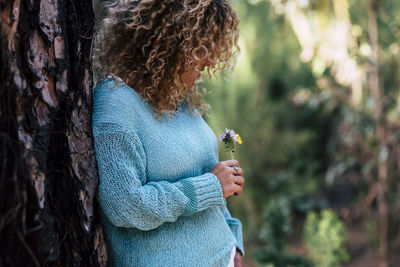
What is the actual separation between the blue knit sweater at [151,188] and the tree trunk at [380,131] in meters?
2.46

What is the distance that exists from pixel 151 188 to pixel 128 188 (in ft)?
0.21

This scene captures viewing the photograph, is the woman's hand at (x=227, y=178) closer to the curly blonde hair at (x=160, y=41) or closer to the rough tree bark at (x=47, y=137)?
the curly blonde hair at (x=160, y=41)

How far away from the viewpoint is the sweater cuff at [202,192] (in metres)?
1.25

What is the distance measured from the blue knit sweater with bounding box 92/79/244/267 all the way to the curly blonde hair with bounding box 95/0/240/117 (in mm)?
79

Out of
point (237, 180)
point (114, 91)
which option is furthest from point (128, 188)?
point (237, 180)

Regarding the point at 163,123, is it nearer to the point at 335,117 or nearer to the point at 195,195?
the point at 195,195

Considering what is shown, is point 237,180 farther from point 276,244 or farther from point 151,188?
point 276,244

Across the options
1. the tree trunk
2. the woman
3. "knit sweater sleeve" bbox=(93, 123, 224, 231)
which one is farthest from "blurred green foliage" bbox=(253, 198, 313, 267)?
"knit sweater sleeve" bbox=(93, 123, 224, 231)

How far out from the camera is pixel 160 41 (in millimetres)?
1318

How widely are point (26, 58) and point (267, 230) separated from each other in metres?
2.27

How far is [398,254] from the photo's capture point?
4156 millimetres

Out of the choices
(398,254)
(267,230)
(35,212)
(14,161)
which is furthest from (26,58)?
(398,254)

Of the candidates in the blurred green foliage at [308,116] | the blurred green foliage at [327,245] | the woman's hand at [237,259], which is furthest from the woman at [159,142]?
the blurred green foliage at [327,245]

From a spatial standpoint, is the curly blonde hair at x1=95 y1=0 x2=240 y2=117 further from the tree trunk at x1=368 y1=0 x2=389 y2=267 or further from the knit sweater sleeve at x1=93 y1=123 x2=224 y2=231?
the tree trunk at x1=368 y1=0 x2=389 y2=267
